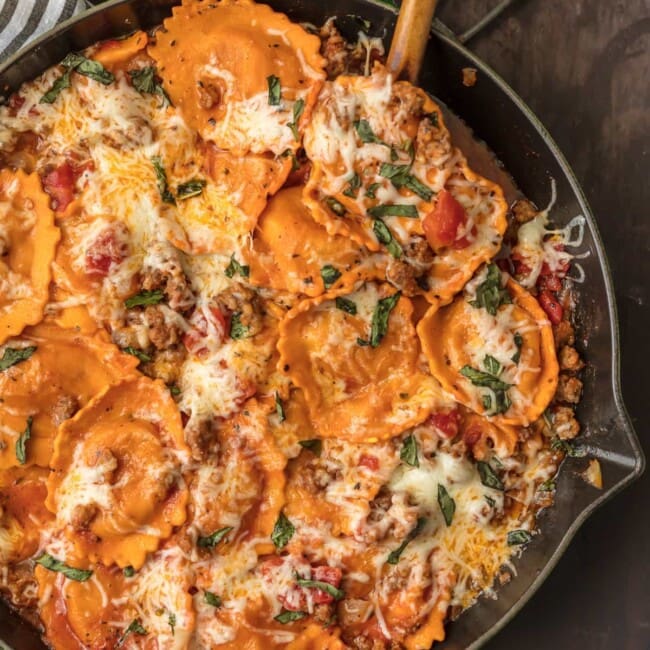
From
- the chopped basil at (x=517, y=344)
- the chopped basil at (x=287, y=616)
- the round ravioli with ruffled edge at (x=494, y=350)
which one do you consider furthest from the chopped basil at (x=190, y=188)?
the chopped basil at (x=287, y=616)

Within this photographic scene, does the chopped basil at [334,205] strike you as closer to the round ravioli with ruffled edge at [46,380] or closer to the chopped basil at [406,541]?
the round ravioli with ruffled edge at [46,380]

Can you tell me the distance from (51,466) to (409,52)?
2932 millimetres

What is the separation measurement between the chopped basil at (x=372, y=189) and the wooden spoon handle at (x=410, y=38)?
2.01 feet

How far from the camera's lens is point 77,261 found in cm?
384

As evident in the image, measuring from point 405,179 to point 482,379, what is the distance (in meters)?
1.16

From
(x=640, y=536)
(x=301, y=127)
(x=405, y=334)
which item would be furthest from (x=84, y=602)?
(x=640, y=536)

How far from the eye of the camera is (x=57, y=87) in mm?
4031

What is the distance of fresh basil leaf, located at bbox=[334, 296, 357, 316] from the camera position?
3.96 m

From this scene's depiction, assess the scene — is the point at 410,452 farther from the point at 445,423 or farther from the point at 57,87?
the point at 57,87

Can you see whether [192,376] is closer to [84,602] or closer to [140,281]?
[140,281]

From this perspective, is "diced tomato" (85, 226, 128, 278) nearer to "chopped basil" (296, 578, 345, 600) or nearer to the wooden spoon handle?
the wooden spoon handle

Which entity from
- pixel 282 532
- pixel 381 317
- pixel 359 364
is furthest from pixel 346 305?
pixel 282 532

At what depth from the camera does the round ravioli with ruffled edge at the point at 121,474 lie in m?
3.79

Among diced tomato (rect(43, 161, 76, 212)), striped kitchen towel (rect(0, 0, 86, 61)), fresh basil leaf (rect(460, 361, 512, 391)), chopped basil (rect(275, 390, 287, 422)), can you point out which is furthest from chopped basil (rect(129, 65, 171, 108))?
fresh basil leaf (rect(460, 361, 512, 391))
